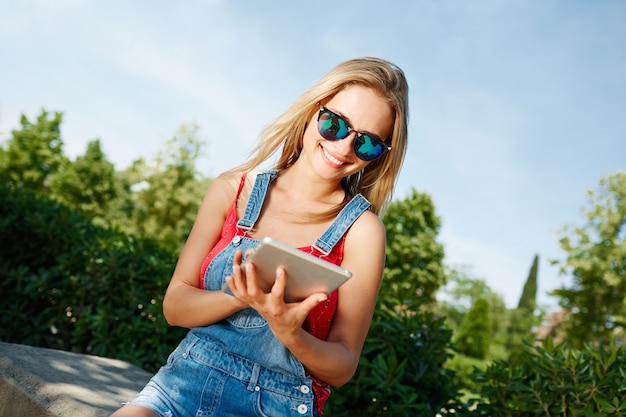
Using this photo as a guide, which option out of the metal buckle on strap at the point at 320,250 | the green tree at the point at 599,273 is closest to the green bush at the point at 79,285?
the metal buckle on strap at the point at 320,250

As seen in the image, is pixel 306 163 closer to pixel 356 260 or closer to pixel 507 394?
pixel 356 260

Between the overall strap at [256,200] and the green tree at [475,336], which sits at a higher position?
the green tree at [475,336]

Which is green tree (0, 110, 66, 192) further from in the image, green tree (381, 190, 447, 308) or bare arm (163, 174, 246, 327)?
bare arm (163, 174, 246, 327)

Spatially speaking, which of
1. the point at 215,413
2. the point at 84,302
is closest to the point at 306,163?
the point at 215,413

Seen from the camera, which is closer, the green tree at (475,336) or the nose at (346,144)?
the nose at (346,144)

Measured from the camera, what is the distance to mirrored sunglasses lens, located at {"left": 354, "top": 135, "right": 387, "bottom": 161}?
2.08 m

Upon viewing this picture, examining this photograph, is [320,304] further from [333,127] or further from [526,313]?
[526,313]

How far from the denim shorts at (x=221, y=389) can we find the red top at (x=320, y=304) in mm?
70

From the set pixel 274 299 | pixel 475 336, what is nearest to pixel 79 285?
pixel 274 299

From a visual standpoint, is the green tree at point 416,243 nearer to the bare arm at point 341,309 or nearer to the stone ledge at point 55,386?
the stone ledge at point 55,386

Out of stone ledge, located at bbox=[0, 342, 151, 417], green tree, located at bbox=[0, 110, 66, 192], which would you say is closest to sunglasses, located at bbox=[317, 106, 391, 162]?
stone ledge, located at bbox=[0, 342, 151, 417]

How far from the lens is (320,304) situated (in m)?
1.96

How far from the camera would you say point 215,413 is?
1.83 meters

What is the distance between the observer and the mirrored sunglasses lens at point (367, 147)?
6.84ft
